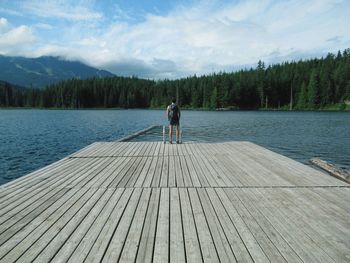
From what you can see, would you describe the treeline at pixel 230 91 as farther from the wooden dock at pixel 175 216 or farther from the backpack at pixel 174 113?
the wooden dock at pixel 175 216

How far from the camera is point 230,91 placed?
112 m

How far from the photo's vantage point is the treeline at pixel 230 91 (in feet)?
338

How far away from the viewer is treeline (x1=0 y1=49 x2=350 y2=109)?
102875mm

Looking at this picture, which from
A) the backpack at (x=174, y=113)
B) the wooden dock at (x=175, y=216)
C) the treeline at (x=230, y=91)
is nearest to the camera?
the wooden dock at (x=175, y=216)

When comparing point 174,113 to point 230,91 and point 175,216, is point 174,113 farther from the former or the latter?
point 230,91

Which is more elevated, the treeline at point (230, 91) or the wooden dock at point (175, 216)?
the treeline at point (230, 91)

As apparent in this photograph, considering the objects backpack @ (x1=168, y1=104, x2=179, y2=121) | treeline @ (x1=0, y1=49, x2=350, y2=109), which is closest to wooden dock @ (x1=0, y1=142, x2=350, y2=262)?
backpack @ (x1=168, y1=104, x2=179, y2=121)

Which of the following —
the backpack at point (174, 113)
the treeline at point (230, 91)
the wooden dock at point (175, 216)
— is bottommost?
the wooden dock at point (175, 216)

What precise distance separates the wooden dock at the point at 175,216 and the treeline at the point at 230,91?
105059mm

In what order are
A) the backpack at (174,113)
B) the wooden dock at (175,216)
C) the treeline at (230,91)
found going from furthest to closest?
1. the treeline at (230,91)
2. the backpack at (174,113)
3. the wooden dock at (175,216)

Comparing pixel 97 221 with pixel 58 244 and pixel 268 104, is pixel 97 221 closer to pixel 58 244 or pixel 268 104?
pixel 58 244

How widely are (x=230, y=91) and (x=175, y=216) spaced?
111m

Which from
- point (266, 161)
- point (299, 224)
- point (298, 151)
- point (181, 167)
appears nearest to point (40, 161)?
point (181, 167)

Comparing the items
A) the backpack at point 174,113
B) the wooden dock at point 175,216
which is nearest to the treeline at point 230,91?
the backpack at point 174,113
